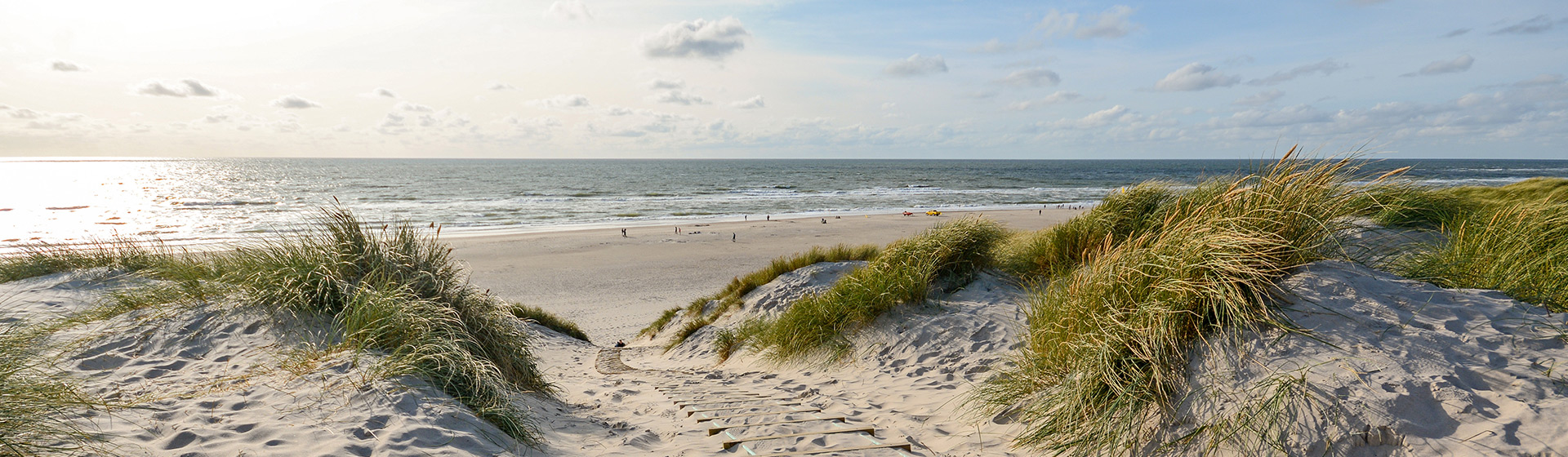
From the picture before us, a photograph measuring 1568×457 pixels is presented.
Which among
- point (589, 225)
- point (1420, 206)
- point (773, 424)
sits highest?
point (1420, 206)

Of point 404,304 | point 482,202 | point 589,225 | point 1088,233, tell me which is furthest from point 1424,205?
point 482,202

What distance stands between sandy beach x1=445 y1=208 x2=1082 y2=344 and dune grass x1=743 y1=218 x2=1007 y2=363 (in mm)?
747

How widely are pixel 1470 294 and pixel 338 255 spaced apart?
8569 mm

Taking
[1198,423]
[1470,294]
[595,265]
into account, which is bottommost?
[595,265]

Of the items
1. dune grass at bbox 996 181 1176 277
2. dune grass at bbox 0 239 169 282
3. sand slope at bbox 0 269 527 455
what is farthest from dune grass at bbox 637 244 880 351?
dune grass at bbox 0 239 169 282

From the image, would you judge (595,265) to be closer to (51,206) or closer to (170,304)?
(170,304)

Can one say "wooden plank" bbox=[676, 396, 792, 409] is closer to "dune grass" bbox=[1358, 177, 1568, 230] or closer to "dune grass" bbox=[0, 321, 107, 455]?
"dune grass" bbox=[0, 321, 107, 455]

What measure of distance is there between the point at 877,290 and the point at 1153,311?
4245mm

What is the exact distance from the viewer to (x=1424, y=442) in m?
3.27

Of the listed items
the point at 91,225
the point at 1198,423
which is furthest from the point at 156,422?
the point at 91,225

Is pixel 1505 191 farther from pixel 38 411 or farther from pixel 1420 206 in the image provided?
pixel 38 411

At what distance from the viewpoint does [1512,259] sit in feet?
15.8

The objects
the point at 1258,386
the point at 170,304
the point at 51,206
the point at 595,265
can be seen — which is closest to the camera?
the point at 1258,386

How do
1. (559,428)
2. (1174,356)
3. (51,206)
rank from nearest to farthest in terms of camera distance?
(1174,356) < (559,428) < (51,206)
